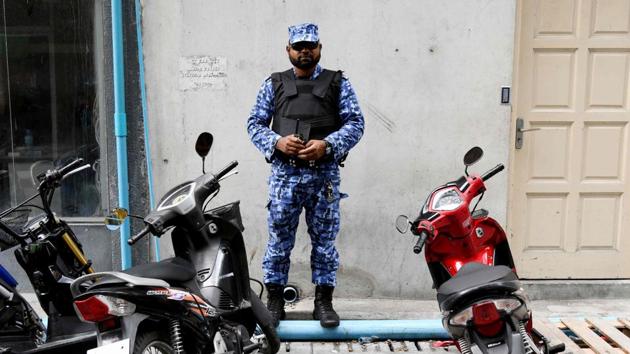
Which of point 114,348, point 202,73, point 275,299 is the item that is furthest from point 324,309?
point 202,73

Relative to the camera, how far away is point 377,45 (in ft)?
15.0

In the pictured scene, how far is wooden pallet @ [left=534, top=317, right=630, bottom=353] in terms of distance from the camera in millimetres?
3676

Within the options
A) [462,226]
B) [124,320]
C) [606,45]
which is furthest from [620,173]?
[124,320]

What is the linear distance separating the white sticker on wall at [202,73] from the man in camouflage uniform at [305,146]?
791 millimetres

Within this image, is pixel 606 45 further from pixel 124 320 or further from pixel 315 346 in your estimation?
pixel 124 320

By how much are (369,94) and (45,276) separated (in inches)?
99.2

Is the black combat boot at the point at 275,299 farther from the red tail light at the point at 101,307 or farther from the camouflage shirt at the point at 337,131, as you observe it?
the red tail light at the point at 101,307

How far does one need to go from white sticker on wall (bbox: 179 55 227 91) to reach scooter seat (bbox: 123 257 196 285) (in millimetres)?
1942

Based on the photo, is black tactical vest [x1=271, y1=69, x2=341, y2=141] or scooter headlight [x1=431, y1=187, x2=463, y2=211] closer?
scooter headlight [x1=431, y1=187, x2=463, y2=211]

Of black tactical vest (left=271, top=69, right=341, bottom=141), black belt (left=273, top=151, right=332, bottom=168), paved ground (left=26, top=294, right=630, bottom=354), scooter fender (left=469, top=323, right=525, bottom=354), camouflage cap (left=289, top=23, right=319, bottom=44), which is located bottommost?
paved ground (left=26, top=294, right=630, bottom=354)

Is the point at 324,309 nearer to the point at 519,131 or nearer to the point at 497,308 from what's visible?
the point at 497,308

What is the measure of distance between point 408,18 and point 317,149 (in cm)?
146

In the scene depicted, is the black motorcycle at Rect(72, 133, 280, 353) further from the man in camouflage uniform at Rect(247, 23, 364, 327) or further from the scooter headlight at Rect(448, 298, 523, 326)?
the scooter headlight at Rect(448, 298, 523, 326)

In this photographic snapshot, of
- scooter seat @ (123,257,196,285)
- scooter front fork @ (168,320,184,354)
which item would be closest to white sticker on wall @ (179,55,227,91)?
scooter seat @ (123,257,196,285)
